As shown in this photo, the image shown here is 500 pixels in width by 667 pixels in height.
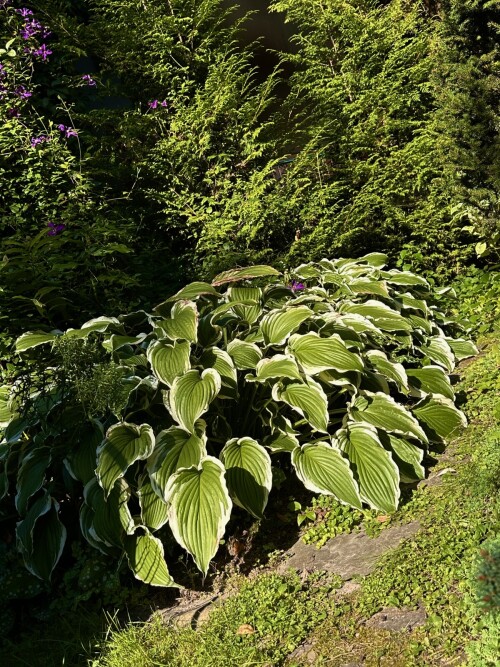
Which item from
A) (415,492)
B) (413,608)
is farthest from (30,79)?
(413,608)

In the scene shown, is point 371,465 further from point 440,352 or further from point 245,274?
point 245,274

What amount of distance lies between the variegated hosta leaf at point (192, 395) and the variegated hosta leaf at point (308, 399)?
326 millimetres

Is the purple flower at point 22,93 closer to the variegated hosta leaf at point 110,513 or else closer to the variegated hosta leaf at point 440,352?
the variegated hosta leaf at point 110,513

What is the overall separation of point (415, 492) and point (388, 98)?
3.84 meters

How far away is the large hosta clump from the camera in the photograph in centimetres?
254

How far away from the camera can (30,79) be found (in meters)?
4.57

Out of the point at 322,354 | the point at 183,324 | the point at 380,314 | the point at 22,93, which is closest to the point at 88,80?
the point at 22,93

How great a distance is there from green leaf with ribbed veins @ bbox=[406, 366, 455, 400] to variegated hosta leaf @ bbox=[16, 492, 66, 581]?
191 cm

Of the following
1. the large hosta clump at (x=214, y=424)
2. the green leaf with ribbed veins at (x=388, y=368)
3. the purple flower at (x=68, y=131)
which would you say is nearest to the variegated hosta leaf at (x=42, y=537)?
the large hosta clump at (x=214, y=424)

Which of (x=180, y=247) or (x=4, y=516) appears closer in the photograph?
(x=4, y=516)

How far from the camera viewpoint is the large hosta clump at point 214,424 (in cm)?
254

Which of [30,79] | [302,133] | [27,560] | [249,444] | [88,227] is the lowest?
[27,560]

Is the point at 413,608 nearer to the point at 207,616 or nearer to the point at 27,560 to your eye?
the point at 207,616

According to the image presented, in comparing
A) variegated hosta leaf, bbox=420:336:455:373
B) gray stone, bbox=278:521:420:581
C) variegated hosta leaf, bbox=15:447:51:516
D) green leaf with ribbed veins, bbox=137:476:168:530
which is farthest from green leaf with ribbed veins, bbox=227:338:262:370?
variegated hosta leaf, bbox=420:336:455:373
